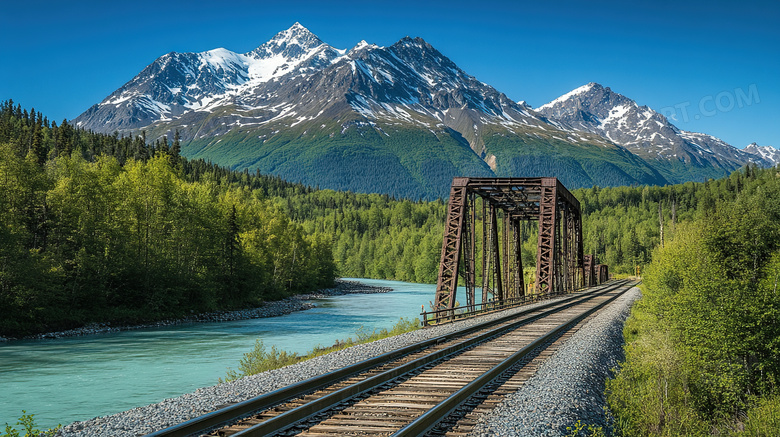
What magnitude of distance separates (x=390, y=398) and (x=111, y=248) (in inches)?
1467

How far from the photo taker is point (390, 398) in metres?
10.1

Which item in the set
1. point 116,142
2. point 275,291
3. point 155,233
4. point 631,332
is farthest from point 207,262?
point 116,142

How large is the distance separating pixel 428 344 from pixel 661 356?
21.4 feet

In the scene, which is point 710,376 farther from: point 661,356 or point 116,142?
point 116,142

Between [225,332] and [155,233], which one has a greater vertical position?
[155,233]

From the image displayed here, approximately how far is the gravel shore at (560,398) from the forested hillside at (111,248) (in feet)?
105

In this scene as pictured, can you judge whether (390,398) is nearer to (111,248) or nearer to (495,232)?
(495,232)

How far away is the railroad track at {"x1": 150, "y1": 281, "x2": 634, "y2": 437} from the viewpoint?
8.03 m

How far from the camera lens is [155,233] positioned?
4656cm

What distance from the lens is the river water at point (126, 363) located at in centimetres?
1655

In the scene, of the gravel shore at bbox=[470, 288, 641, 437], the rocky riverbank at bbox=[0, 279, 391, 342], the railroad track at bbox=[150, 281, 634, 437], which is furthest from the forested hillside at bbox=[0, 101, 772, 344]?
the gravel shore at bbox=[470, 288, 641, 437]

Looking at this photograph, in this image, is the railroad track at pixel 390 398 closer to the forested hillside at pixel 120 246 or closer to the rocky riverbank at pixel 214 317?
the rocky riverbank at pixel 214 317

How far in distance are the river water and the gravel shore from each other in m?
11.6

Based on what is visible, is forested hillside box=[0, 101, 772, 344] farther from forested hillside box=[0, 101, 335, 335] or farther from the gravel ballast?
the gravel ballast
